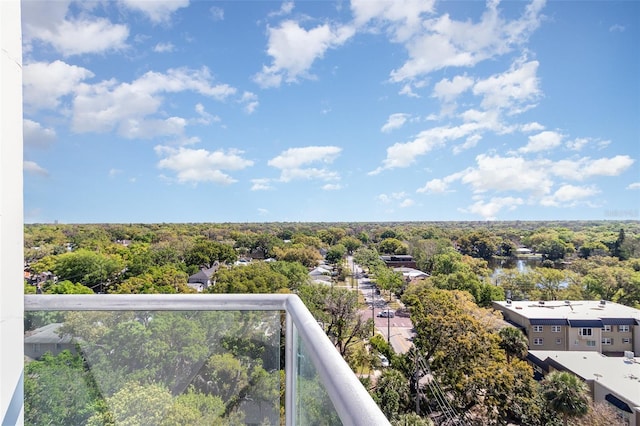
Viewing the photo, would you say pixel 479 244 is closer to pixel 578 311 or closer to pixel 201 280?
pixel 578 311

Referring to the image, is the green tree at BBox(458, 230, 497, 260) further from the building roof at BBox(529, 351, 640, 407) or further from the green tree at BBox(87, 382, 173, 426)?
the green tree at BBox(87, 382, 173, 426)

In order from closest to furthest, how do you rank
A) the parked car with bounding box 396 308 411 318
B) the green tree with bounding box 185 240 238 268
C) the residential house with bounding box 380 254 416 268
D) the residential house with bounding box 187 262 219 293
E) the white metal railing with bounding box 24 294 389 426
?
the white metal railing with bounding box 24 294 389 426, the parked car with bounding box 396 308 411 318, the residential house with bounding box 187 262 219 293, the green tree with bounding box 185 240 238 268, the residential house with bounding box 380 254 416 268

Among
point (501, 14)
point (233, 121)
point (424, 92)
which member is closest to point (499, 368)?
point (501, 14)

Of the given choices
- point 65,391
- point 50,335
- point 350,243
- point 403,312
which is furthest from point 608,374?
point 350,243

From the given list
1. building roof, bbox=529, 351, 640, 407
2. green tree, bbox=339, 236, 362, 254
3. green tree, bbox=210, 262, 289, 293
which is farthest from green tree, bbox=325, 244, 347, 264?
building roof, bbox=529, 351, 640, 407

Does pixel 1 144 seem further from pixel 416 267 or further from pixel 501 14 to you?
pixel 416 267

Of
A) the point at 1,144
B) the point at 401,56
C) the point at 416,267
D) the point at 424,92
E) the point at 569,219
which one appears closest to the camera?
the point at 1,144
